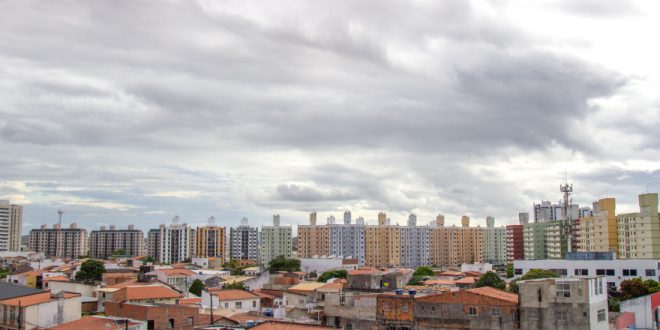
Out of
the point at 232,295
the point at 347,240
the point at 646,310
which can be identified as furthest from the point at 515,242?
the point at 232,295

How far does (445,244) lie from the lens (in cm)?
18100

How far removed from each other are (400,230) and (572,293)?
448 feet

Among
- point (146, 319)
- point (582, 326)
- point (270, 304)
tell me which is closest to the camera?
point (582, 326)

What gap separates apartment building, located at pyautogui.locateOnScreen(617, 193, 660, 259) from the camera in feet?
358

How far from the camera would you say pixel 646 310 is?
181 ft

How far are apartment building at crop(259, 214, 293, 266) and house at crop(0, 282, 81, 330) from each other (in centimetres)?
13524

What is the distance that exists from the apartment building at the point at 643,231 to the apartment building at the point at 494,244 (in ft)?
236

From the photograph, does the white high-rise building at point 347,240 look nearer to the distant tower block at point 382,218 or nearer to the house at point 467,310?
the distant tower block at point 382,218

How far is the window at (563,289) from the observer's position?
38938mm

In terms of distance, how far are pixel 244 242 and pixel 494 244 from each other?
73.1m

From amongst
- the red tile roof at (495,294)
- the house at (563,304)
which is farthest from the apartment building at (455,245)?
the house at (563,304)

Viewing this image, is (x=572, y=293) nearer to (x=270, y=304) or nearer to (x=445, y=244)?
(x=270, y=304)

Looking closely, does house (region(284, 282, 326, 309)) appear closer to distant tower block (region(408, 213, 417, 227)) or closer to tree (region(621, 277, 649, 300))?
tree (region(621, 277, 649, 300))

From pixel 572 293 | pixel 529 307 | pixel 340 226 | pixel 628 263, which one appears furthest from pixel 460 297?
pixel 340 226
